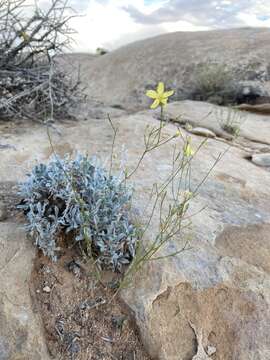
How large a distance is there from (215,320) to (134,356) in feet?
1.28

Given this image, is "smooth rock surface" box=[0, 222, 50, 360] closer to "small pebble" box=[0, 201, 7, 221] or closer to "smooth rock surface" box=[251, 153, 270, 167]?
"small pebble" box=[0, 201, 7, 221]

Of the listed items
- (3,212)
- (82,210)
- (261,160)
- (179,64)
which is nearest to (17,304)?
(82,210)

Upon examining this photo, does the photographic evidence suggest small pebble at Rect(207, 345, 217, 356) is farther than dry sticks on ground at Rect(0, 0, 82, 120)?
No

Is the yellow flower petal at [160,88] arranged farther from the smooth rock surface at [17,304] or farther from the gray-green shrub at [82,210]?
the smooth rock surface at [17,304]

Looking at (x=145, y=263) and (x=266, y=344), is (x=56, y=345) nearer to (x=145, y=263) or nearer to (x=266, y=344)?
(x=145, y=263)

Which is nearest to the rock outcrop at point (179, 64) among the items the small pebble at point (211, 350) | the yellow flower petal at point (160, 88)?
the yellow flower petal at point (160, 88)

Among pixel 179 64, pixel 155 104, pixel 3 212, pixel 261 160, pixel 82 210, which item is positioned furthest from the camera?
pixel 179 64

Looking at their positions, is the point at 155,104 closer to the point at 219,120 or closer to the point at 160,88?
the point at 160,88

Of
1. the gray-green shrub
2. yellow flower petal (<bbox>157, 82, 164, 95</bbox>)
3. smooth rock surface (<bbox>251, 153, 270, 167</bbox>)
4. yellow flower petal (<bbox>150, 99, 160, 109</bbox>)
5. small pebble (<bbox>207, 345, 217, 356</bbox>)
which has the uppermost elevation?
yellow flower petal (<bbox>157, 82, 164, 95</bbox>)

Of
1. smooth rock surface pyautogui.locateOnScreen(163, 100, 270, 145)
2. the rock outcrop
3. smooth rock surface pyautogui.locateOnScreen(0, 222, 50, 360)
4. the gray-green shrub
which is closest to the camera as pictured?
smooth rock surface pyautogui.locateOnScreen(0, 222, 50, 360)

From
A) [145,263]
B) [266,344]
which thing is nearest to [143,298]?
[145,263]

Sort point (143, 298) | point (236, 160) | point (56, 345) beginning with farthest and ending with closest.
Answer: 1. point (236, 160)
2. point (143, 298)
3. point (56, 345)

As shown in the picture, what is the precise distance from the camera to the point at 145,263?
190cm

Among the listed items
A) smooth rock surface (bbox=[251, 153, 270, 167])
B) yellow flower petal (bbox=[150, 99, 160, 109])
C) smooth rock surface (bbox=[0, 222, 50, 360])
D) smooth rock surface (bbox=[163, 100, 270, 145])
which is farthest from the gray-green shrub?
smooth rock surface (bbox=[163, 100, 270, 145])
